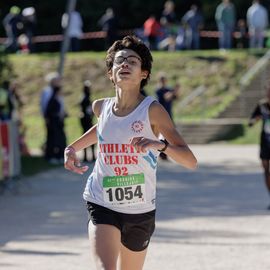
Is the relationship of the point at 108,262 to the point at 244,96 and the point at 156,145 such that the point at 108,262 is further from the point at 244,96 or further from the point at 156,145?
the point at 244,96

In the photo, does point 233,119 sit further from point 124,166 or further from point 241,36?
point 124,166

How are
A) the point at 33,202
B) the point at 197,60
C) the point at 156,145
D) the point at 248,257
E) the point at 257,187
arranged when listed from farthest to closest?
the point at 197,60 → the point at 257,187 → the point at 33,202 → the point at 248,257 → the point at 156,145

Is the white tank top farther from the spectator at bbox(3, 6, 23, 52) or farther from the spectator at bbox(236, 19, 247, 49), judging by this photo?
the spectator at bbox(236, 19, 247, 49)

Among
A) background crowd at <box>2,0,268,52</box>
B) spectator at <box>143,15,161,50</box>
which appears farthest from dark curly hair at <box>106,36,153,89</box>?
spectator at <box>143,15,161,50</box>

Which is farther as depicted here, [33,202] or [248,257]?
[33,202]

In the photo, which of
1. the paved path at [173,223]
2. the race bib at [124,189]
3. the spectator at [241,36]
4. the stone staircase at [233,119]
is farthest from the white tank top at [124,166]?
the spectator at [241,36]

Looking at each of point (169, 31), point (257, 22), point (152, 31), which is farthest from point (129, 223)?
point (169, 31)

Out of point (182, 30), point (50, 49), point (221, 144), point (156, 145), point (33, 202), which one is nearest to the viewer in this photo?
point (156, 145)

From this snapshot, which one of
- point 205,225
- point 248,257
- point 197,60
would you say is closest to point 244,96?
point 197,60

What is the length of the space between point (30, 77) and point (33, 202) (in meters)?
22.5

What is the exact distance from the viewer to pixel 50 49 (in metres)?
45.2

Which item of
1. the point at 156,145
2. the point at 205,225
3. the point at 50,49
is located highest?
the point at 156,145

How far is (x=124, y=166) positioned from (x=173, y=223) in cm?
602

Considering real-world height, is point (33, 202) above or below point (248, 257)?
below
